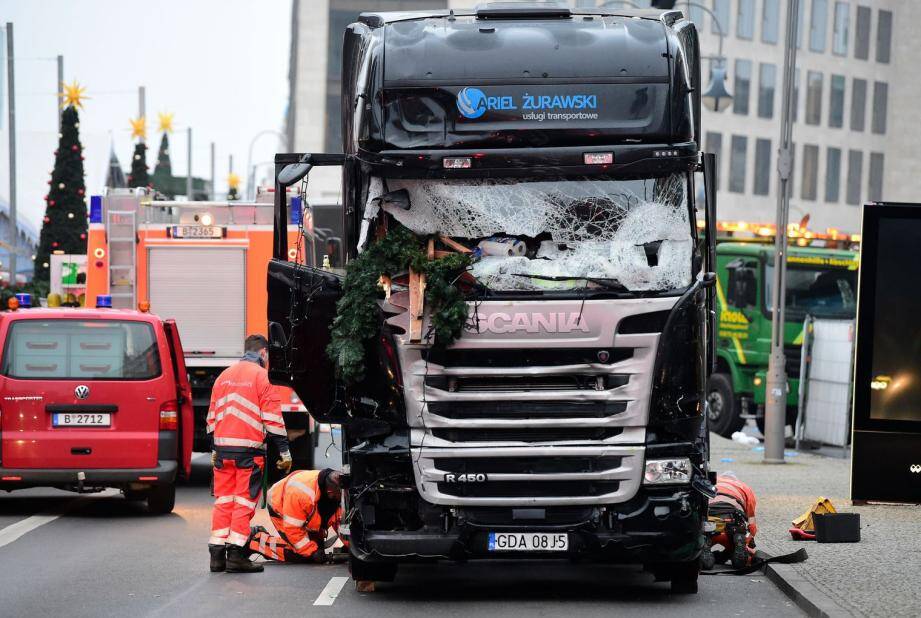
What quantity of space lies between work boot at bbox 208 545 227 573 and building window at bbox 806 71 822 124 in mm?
66096

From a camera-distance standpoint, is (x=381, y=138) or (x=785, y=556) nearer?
(x=381, y=138)

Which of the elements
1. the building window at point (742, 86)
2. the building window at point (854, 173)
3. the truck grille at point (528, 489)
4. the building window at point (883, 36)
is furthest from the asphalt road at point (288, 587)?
the building window at point (854, 173)

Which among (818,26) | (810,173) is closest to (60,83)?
(818,26)

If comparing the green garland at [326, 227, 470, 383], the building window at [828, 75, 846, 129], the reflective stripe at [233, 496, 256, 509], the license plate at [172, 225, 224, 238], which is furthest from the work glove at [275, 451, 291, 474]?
the building window at [828, 75, 846, 129]

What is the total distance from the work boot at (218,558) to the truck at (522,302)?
1.57 m

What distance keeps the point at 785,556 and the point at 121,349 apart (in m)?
6.78

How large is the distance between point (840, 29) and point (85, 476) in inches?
2557

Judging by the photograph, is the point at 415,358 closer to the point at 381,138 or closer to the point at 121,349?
the point at 381,138

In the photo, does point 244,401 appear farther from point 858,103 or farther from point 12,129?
point 858,103

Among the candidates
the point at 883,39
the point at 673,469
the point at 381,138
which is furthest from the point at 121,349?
the point at 883,39

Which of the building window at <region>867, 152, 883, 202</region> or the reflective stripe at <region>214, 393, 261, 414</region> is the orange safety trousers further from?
the building window at <region>867, 152, 883, 202</region>

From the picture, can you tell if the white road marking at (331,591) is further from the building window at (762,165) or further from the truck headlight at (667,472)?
the building window at (762,165)

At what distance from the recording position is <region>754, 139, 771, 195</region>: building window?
2940 inches

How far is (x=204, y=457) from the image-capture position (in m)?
23.8
